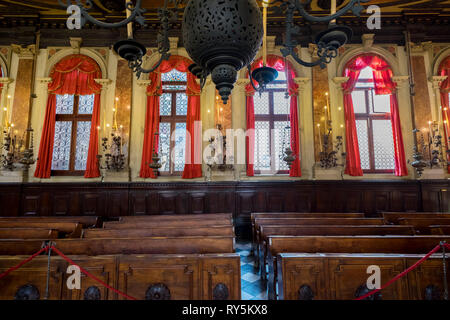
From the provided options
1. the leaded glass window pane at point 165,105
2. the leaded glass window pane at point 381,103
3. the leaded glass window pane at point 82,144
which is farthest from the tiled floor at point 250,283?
the leaded glass window pane at point 381,103

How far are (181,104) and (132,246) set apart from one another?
5162mm

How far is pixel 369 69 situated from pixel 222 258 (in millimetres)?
7479

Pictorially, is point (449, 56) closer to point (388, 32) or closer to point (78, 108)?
point (388, 32)

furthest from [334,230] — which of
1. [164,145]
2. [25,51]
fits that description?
[25,51]

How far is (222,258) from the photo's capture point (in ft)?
6.55

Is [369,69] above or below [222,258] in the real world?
above

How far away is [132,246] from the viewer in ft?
7.87

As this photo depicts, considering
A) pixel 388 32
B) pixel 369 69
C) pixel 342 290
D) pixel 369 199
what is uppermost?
pixel 388 32

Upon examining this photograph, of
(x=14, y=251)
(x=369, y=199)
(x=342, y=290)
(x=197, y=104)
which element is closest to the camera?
(x=342, y=290)

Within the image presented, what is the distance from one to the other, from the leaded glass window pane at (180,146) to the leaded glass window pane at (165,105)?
0.46m

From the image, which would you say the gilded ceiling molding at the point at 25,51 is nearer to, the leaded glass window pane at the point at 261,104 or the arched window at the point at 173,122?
the arched window at the point at 173,122

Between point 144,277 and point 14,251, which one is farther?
point 14,251

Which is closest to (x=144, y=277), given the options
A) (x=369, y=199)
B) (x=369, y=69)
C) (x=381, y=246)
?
(x=381, y=246)

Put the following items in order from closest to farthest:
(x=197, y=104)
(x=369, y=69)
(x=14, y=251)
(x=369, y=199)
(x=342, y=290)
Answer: (x=342, y=290)
(x=14, y=251)
(x=369, y=199)
(x=197, y=104)
(x=369, y=69)
